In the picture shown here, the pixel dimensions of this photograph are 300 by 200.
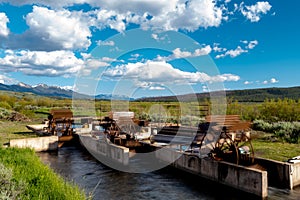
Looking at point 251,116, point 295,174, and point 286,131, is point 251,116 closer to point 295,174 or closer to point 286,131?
point 286,131

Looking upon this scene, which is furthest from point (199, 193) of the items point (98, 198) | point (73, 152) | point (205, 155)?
point (73, 152)

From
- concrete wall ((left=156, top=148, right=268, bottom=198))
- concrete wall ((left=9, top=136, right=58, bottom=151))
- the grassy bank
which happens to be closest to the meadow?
the grassy bank

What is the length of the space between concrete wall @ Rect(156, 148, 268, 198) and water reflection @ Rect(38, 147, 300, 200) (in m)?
0.23

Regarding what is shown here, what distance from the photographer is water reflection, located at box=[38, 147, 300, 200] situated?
380 inches

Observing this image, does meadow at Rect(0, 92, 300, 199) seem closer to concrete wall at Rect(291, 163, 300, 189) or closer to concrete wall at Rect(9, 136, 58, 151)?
concrete wall at Rect(9, 136, 58, 151)

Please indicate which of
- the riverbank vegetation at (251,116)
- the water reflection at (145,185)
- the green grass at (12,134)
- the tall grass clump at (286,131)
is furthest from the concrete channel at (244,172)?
the green grass at (12,134)

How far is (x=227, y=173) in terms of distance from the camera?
34.3ft

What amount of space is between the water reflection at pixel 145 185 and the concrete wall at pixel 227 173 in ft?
0.76

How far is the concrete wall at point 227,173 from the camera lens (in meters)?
9.28

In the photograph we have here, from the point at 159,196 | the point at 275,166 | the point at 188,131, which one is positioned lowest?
the point at 159,196

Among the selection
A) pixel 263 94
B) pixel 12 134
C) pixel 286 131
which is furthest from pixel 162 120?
pixel 263 94

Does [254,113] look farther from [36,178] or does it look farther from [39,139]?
[36,178]

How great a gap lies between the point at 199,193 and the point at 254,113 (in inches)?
714

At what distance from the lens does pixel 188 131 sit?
15.9m
